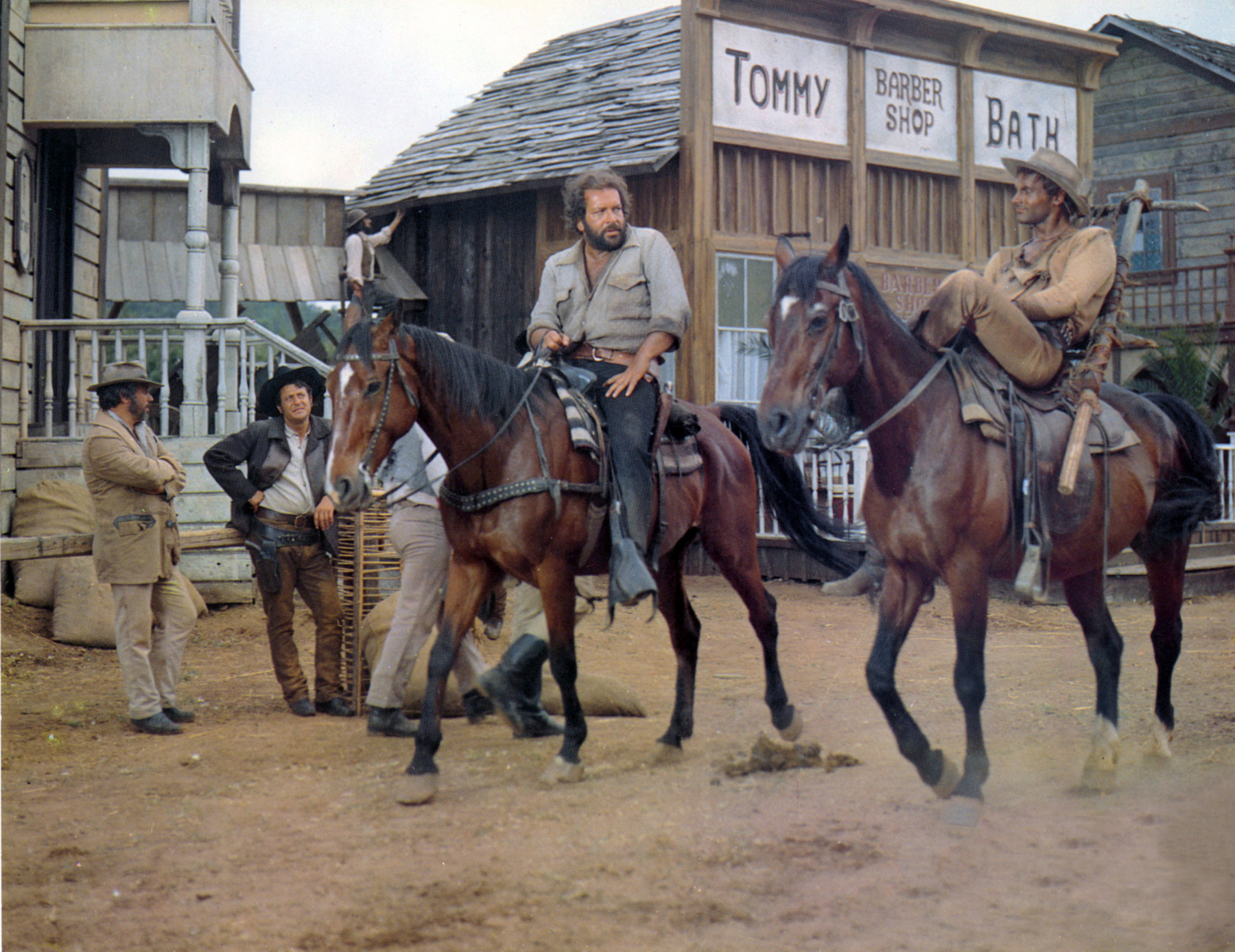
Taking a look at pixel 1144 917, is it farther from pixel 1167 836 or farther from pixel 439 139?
pixel 439 139

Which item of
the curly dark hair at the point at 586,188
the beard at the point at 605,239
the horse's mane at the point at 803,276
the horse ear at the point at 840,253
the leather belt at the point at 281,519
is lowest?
the leather belt at the point at 281,519

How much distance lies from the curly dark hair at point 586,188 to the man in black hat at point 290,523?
2031 mm

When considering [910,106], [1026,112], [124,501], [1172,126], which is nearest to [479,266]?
[910,106]

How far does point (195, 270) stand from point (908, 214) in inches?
230

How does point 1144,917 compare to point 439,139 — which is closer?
point 1144,917

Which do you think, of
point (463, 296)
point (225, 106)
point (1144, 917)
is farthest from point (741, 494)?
point (463, 296)

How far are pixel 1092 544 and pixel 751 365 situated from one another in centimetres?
628

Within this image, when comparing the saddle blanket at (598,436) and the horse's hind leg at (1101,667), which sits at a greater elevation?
the saddle blanket at (598,436)

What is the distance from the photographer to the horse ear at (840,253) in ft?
12.1

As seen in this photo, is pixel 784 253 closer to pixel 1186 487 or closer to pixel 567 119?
pixel 1186 487

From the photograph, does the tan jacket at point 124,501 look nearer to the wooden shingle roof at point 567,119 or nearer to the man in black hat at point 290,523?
the man in black hat at point 290,523

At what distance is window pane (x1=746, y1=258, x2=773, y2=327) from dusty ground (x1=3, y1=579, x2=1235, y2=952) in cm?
478

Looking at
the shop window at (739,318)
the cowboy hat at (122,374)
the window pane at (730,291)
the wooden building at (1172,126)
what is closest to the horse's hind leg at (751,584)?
the wooden building at (1172,126)

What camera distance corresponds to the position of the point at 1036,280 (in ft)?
14.3
